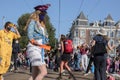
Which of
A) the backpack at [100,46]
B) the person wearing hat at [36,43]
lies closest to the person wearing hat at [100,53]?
the backpack at [100,46]

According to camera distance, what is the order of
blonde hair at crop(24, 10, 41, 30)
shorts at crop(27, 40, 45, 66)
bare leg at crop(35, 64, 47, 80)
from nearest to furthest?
bare leg at crop(35, 64, 47, 80), shorts at crop(27, 40, 45, 66), blonde hair at crop(24, 10, 41, 30)

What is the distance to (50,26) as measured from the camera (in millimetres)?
85812

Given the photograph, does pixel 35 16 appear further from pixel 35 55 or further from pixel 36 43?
pixel 35 55

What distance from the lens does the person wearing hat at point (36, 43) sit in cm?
861

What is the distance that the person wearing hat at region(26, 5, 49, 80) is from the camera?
28.2 feet

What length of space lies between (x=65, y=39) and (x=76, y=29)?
414 ft

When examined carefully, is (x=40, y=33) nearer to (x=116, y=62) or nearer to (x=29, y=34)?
(x=29, y=34)

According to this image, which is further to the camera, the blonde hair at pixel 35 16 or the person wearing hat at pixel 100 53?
the person wearing hat at pixel 100 53

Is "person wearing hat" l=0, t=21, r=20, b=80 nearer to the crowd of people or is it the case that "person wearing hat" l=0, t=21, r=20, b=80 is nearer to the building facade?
the crowd of people

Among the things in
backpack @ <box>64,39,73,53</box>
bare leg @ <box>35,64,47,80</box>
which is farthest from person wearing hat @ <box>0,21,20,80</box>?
backpack @ <box>64,39,73,53</box>

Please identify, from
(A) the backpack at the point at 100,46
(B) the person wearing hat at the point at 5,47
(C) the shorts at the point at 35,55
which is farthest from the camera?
(A) the backpack at the point at 100,46

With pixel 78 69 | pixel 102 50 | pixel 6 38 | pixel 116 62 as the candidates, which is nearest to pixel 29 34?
pixel 6 38

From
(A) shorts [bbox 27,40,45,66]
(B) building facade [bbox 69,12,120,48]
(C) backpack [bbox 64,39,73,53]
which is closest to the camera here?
(A) shorts [bbox 27,40,45,66]

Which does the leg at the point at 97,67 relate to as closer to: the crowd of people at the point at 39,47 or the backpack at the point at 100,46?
the crowd of people at the point at 39,47
